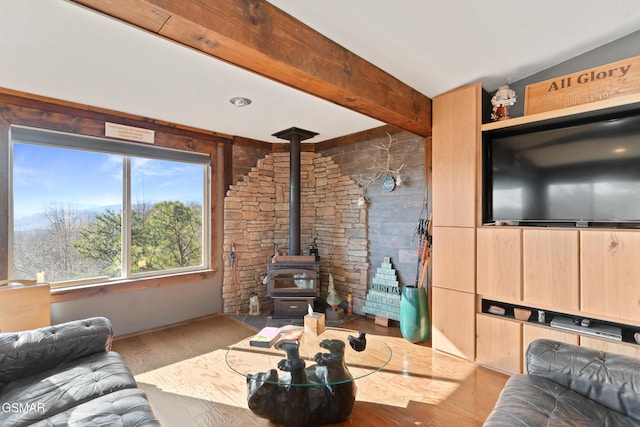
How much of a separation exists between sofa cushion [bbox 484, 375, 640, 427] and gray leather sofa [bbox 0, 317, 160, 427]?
154cm

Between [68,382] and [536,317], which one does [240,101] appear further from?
[536,317]

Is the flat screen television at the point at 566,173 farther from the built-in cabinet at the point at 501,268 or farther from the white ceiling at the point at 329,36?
the white ceiling at the point at 329,36

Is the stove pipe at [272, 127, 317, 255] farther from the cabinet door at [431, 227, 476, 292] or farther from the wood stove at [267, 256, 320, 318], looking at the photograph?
the cabinet door at [431, 227, 476, 292]

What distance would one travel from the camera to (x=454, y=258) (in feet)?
9.25

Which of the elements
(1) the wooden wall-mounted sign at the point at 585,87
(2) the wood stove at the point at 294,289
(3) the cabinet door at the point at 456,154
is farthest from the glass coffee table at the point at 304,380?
(1) the wooden wall-mounted sign at the point at 585,87

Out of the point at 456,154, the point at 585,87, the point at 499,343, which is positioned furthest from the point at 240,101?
the point at 499,343

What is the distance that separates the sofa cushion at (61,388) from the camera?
4.45ft

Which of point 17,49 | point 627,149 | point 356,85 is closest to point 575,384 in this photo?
point 627,149

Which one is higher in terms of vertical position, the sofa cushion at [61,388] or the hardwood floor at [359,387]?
the sofa cushion at [61,388]

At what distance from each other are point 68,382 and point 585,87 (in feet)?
12.3

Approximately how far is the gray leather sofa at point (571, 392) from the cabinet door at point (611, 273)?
0.68 metres

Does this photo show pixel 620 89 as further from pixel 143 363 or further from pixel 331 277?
pixel 143 363

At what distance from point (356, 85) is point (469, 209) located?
147 centimetres

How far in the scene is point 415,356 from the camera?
283 cm
